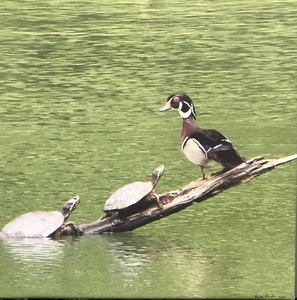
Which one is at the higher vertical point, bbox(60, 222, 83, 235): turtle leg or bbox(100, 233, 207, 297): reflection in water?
bbox(60, 222, 83, 235): turtle leg

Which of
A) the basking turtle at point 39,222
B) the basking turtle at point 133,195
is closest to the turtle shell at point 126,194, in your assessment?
the basking turtle at point 133,195

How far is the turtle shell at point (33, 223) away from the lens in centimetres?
223

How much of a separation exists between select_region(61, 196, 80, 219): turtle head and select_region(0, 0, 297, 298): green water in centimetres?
2

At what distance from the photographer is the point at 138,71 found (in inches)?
87.8

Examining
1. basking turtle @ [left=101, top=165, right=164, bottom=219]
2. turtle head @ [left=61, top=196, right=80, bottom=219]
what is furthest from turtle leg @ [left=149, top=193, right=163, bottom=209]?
turtle head @ [left=61, top=196, right=80, bottom=219]

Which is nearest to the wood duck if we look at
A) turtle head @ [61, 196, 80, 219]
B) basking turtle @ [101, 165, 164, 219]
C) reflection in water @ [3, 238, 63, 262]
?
basking turtle @ [101, 165, 164, 219]

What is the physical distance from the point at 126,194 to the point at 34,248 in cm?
34

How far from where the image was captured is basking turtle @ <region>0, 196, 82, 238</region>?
2.23 meters

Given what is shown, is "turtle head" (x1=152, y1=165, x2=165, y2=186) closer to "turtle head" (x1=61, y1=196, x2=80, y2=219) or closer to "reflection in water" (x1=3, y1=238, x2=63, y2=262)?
"turtle head" (x1=61, y1=196, x2=80, y2=219)

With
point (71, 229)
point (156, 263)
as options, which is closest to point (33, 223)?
point (71, 229)

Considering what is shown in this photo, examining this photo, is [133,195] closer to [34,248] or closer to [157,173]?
[157,173]

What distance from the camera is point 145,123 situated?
88.3 inches

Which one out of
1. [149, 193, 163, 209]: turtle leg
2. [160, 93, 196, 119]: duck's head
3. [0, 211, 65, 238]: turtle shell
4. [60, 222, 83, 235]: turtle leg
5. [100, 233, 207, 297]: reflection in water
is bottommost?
[100, 233, 207, 297]: reflection in water

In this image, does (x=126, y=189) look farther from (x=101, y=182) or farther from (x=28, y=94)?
(x=28, y=94)
